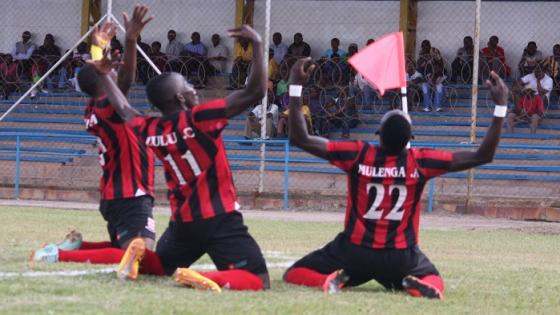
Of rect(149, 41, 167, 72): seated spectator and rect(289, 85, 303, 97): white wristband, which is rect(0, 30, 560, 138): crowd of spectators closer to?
rect(149, 41, 167, 72): seated spectator

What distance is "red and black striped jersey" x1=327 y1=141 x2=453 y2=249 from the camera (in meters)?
8.48

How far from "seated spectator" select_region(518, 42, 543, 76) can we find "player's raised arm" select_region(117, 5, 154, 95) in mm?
16247

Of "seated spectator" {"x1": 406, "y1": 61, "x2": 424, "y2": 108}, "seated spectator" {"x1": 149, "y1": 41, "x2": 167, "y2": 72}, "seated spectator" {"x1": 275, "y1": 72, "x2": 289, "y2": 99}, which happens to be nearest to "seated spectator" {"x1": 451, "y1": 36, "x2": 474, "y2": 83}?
"seated spectator" {"x1": 406, "y1": 61, "x2": 424, "y2": 108}

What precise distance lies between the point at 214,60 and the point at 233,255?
20515mm

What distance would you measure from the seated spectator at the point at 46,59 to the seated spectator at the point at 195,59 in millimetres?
3073

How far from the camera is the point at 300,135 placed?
8547mm

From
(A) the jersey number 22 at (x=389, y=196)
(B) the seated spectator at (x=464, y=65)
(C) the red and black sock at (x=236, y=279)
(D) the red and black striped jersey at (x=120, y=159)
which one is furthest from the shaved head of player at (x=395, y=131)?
(B) the seated spectator at (x=464, y=65)

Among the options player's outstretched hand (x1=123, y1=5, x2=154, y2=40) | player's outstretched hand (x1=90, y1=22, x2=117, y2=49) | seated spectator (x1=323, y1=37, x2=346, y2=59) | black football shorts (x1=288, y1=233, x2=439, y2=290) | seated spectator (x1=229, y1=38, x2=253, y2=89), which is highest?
player's outstretched hand (x1=123, y1=5, x2=154, y2=40)

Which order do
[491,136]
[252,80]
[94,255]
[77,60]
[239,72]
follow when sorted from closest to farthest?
[252,80] < [491,136] < [94,255] < [239,72] < [77,60]

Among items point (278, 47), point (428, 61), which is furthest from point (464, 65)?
point (278, 47)

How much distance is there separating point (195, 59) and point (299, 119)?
1895 centimetres

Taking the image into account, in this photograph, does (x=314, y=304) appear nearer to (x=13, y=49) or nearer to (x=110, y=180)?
(x=110, y=180)

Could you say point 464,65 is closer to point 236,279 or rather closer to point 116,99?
point 116,99

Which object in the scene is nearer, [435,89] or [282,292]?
[282,292]
